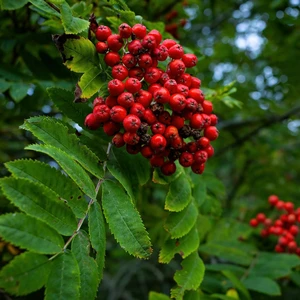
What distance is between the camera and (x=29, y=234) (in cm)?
117

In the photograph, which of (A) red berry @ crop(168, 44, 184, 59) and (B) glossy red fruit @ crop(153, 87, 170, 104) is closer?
(B) glossy red fruit @ crop(153, 87, 170, 104)

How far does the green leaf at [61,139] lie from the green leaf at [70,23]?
0.33 meters

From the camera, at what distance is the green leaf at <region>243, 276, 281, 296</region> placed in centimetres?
207

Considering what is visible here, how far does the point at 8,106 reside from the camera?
9.82 ft

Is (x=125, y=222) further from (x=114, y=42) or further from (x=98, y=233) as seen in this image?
(x=114, y=42)

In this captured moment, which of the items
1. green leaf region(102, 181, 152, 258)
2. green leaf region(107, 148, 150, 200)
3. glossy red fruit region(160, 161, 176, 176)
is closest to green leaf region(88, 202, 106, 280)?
green leaf region(102, 181, 152, 258)

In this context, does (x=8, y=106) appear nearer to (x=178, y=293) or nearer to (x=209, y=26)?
(x=178, y=293)

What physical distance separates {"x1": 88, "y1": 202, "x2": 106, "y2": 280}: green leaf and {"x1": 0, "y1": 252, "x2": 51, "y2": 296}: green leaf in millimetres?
181

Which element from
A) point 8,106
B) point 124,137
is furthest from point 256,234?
point 8,106

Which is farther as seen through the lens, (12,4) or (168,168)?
(12,4)

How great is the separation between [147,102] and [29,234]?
670mm

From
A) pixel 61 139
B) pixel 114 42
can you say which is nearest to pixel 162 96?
pixel 114 42

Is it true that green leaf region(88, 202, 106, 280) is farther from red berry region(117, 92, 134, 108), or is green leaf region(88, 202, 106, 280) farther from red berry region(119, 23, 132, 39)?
red berry region(119, 23, 132, 39)

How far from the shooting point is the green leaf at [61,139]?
1433 millimetres
